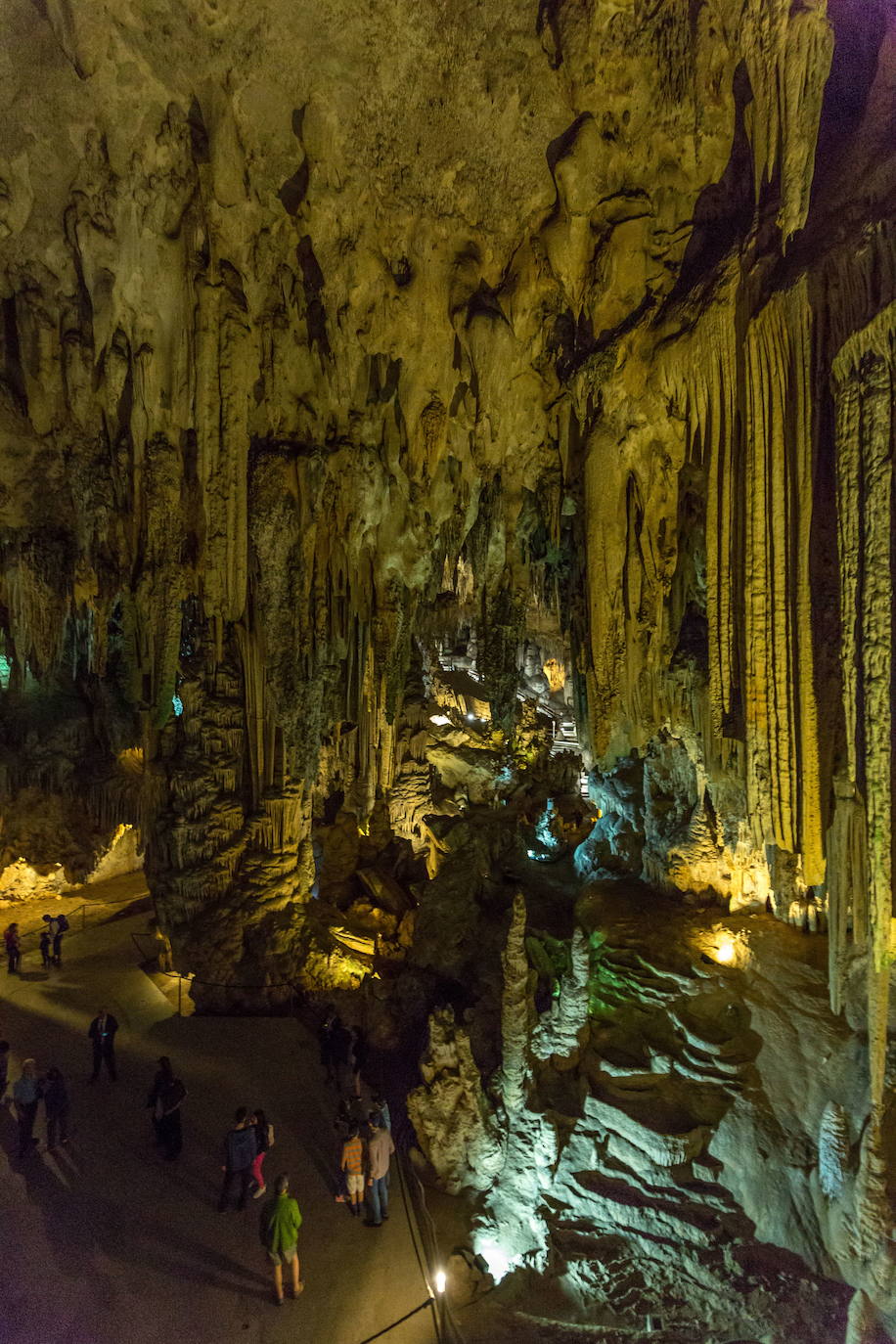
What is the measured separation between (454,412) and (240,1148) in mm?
8435

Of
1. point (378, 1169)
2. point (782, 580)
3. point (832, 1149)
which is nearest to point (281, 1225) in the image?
point (378, 1169)

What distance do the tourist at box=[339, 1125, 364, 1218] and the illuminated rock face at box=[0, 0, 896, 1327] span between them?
4.20 meters

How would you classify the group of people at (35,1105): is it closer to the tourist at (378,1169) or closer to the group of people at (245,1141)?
the group of people at (245,1141)

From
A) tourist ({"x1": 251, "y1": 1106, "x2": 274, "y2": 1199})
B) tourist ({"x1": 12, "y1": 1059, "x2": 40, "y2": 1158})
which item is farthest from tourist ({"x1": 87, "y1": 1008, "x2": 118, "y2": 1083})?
tourist ({"x1": 251, "y1": 1106, "x2": 274, "y2": 1199})

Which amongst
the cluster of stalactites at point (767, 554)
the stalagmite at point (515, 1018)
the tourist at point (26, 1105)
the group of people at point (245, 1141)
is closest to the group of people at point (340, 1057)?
the group of people at point (245, 1141)

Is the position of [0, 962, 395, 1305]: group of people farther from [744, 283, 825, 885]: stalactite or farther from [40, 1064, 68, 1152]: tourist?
[744, 283, 825, 885]: stalactite

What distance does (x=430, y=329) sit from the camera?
27.1ft

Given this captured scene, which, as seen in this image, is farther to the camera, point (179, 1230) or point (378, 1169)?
point (378, 1169)

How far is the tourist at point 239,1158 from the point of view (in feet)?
18.9

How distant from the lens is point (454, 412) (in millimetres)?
9102

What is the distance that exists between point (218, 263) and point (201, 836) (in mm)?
7855

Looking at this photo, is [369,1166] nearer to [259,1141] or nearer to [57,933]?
[259,1141]

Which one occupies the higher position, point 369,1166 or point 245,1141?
point 245,1141

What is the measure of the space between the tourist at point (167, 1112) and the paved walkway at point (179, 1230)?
0.16m
